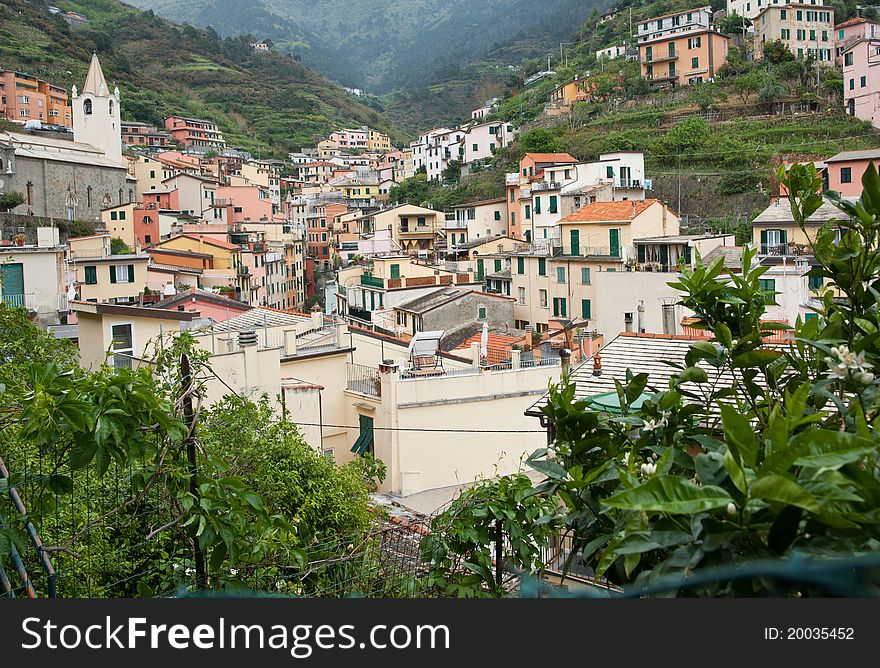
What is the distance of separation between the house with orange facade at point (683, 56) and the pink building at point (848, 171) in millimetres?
28893

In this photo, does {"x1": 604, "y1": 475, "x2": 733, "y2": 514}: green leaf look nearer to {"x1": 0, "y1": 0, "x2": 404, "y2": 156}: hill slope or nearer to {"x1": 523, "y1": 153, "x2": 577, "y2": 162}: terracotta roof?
{"x1": 523, "y1": 153, "x2": 577, "y2": 162}: terracotta roof

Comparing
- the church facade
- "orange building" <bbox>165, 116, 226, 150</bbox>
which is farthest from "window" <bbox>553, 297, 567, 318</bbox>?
"orange building" <bbox>165, 116, 226, 150</bbox>

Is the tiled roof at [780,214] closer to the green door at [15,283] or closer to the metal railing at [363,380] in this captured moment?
the metal railing at [363,380]

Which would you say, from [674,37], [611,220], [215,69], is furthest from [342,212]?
[215,69]

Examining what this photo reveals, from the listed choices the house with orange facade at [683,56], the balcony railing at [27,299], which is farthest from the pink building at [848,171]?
→ the balcony railing at [27,299]

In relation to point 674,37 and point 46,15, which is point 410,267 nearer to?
point 674,37

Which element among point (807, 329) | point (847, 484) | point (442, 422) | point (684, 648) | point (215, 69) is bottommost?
point (442, 422)

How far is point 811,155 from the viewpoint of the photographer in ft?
173

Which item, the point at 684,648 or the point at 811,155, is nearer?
the point at 684,648

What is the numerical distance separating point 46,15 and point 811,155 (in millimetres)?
96104

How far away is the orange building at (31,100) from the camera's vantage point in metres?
78.4

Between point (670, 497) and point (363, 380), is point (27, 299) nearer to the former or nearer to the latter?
point (363, 380)

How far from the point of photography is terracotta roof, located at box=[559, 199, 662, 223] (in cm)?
3359

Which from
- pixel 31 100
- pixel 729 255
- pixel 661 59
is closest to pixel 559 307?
pixel 729 255
